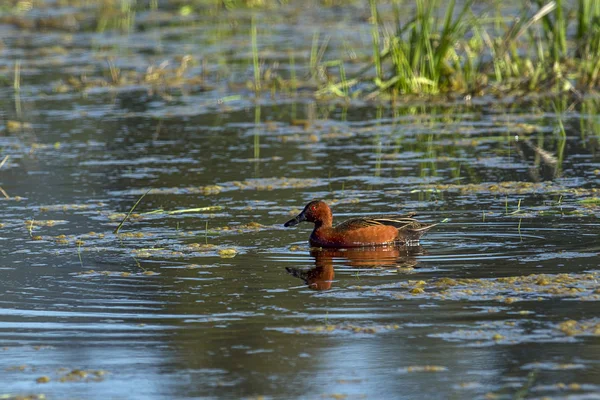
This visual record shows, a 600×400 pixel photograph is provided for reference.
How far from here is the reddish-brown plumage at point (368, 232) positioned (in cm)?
A: 877

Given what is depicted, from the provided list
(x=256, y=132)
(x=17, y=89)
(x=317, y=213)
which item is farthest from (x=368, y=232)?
(x=17, y=89)

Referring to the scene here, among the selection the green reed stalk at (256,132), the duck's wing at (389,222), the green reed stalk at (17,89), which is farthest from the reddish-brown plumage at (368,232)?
the green reed stalk at (17,89)

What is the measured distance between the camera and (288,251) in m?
8.80

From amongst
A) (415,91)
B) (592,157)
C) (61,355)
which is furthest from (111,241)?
(415,91)

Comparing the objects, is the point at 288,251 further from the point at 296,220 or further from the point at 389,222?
the point at 389,222

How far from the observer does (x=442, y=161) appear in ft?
39.6

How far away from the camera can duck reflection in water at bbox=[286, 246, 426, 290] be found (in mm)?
7926

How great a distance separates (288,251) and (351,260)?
50 centimetres

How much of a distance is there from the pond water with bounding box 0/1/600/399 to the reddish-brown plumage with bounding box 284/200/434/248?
10 cm

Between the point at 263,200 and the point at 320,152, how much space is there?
7.81 ft

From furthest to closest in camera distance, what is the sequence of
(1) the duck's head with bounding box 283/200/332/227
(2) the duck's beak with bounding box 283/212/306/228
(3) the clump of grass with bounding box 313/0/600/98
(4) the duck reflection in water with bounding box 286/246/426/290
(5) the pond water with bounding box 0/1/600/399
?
(3) the clump of grass with bounding box 313/0/600/98, (2) the duck's beak with bounding box 283/212/306/228, (1) the duck's head with bounding box 283/200/332/227, (4) the duck reflection in water with bounding box 286/246/426/290, (5) the pond water with bounding box 0/1/600/399

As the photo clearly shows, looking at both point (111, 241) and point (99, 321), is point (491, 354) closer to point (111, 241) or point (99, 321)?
point (99, 321)

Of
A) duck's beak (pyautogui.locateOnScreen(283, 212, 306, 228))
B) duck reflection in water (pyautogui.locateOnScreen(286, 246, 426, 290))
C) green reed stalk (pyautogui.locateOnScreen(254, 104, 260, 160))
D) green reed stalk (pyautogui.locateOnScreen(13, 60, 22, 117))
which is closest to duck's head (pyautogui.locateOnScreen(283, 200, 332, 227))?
duck's beak (pyautogui.locateOnScreen(283, 212, 306, 228))

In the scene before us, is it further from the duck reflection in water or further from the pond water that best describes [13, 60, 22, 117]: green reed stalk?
the duck reflection in water
